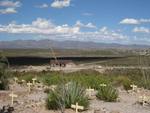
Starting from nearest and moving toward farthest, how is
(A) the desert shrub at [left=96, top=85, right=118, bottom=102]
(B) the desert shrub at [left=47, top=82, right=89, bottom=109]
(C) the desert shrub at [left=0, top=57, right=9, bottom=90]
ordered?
(B) the desert shrub at [left=47, top=82, right=89, bottom=109], (A) the desert shrub at [left=96, top=85, right=118, bottom=102], (C) the desert shrub at [left=0, top=57, right=9, bottom=90]

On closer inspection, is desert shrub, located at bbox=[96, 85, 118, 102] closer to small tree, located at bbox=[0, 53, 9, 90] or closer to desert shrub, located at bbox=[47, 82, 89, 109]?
desert shrub, located at bbox=[47, 82, 89, 109]

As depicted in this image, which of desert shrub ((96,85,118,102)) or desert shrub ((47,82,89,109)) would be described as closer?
desert shrub ((47,82,89,109))

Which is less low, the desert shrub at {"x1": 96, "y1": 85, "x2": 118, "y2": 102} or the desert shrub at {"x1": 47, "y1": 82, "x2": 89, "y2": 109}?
the desert shrub at {"x1": 47, "y1": 82, "x2": 89, "y2": 109}

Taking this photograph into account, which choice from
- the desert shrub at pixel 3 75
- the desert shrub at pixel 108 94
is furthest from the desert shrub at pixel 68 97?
the desert shrub at pixel 3 75

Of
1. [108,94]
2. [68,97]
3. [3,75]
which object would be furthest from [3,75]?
[68,97]

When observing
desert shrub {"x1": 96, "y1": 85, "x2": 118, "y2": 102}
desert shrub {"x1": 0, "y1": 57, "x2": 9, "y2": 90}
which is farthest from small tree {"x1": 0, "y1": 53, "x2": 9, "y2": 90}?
desert shrub {"x1": 96, "y1": 85, "x2": 118, "y2": 102}

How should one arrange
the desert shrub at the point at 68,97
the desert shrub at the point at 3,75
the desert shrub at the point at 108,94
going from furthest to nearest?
the desert shrub at the point at 3,75
the desert shrub at the point at 108,94
the desert shrub at the point at 68,97

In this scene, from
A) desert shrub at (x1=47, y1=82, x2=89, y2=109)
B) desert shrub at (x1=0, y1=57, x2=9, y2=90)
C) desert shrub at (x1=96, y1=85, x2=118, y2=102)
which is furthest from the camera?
desert shrub at (x1=0, y1=57, x2=9, y2=90)

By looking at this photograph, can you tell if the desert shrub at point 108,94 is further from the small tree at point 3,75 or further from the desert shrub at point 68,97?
the small tree at point 3,75

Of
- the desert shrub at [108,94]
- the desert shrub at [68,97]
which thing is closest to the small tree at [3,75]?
the desert shrub at [108,94]

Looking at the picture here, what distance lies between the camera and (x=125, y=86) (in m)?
26.8

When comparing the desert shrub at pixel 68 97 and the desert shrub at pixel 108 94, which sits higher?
the desert shrub at pixel 68 97

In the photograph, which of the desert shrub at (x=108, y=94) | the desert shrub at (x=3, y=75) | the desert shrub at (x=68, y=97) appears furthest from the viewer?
the desert shrub at (x=3, y=75)

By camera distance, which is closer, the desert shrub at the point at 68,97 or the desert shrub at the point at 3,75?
the desert shrub at the point at 68,97
